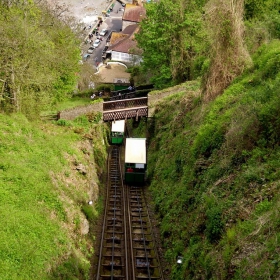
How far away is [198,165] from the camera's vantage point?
1736cm

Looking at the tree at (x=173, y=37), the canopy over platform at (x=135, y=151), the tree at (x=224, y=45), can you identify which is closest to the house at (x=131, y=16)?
the tree at (x=173, y=37)

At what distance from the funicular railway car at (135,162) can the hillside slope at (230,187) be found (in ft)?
8.74

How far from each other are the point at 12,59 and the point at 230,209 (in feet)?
53.8

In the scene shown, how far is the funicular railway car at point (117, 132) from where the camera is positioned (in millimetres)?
36225

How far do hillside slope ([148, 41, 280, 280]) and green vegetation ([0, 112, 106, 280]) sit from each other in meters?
4.66

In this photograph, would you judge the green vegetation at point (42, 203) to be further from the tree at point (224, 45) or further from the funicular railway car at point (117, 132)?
the funicular railway car at point (117, 132)

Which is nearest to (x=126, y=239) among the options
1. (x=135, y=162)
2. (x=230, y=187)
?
(x=135, y=162)

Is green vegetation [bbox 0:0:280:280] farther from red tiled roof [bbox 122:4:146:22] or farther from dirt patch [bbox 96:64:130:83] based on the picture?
red tiled roof [bbox 122:4:146:22]

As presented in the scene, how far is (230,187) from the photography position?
13.8m

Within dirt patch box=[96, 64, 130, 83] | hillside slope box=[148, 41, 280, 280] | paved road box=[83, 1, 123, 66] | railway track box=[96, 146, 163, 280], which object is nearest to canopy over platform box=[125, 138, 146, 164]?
railway track box=[96, 146, 163, 280]

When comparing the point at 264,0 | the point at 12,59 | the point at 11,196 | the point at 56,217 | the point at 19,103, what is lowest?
the point at 56,217

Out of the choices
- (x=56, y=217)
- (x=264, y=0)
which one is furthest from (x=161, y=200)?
(x=264, y=0)

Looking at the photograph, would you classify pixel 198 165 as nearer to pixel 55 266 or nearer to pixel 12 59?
pixel 55 266

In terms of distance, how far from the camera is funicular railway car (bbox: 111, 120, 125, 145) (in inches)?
1426
